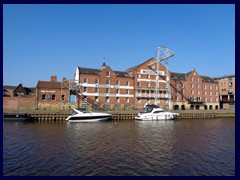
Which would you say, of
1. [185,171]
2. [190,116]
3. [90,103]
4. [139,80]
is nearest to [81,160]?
[185,171]

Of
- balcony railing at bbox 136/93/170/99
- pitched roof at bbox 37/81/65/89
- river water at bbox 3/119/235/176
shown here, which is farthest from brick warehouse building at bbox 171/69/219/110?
river water at bbox 3/119/235/176

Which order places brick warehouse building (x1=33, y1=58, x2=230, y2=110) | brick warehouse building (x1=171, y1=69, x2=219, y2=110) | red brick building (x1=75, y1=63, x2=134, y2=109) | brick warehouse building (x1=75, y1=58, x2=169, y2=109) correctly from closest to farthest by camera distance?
brick warehouse building (x1=33, y1=58, x2=230, y2=110) → red brick building (x1=75, y1=63, x2=134, y2=109) → brick warehouse building (x1=75, y1=58, x2=169, y2=109) → brick warehouse building (x1=171, y1=69, x2=219, y2=110)

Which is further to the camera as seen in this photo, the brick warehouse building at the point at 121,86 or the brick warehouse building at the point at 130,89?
the brick warehouse building at the point at 121,86

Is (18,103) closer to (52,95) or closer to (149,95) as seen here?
(52,95)

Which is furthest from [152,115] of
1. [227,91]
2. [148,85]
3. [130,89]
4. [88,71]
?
[227,91]

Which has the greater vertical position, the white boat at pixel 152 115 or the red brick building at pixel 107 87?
the red brick building at pixel 107 87

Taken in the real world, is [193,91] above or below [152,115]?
above

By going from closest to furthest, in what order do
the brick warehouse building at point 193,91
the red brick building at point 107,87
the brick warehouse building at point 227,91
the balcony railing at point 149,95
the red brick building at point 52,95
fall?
the red brick building at point 52,95
the red brick building at point 107,87
the balcony railing at point 149,95
the brick warehouse building at point 193,91
the brick warehouse building at point 227,91

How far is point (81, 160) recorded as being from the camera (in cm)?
1289

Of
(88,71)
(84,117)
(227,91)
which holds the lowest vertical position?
(84,117)

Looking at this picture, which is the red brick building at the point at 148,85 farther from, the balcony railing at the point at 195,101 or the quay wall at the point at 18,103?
the quay wall at the point at 18,103

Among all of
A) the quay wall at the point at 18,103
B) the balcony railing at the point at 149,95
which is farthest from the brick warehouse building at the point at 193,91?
the quay wall at the point at 18,103

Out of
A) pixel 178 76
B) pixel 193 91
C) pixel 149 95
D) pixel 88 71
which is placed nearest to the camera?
pixel 88 71

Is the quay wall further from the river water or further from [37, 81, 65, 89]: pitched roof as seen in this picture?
the river water
